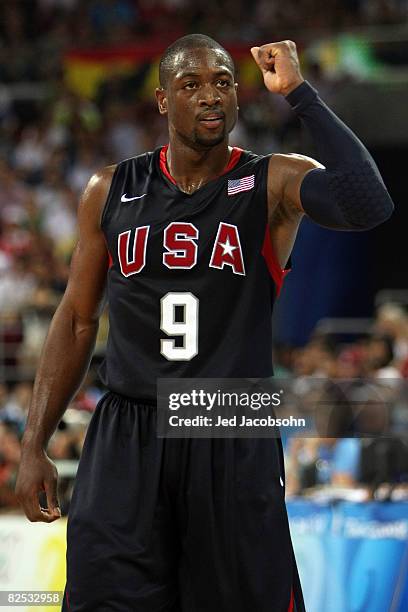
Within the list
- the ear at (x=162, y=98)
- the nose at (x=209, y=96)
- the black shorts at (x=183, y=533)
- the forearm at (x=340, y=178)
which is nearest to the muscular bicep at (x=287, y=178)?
the forearm at (x=340, y=178)

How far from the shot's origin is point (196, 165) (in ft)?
11.4

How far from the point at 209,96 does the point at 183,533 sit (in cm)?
124

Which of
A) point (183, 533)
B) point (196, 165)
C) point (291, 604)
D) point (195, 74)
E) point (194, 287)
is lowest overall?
point (291, 604)

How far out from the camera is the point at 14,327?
35.2 ft

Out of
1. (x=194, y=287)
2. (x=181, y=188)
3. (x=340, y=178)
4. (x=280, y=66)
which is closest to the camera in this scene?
(x=340, y=178)

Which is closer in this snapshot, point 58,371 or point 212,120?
point 212,120

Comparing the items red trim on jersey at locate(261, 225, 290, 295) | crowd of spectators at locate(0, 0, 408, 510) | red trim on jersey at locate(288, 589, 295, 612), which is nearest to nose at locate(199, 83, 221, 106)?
red trim on jersey at locate(261, 225, 290, 295)

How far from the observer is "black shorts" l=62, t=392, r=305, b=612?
322 cm

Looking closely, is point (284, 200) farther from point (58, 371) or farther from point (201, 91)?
point (58, 371)

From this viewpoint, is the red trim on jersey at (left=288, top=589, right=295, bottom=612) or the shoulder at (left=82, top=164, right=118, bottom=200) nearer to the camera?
the red trim on jersey at (left=288, top=589, right=295, bottom=612)

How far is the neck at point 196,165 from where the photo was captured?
347 cm

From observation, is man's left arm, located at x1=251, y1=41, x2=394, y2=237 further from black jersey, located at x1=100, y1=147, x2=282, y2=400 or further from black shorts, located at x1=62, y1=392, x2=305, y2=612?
black shorts, located at x1=62, y1=392, x2=305, y2=612

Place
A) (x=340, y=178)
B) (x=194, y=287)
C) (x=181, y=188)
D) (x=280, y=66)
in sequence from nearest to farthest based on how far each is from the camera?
(x=340, y=178) → (x=280, y=66) → (x=194, y=287) → (x=181, y=188)

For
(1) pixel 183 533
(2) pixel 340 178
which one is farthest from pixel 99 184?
(1) pixel 183 533
